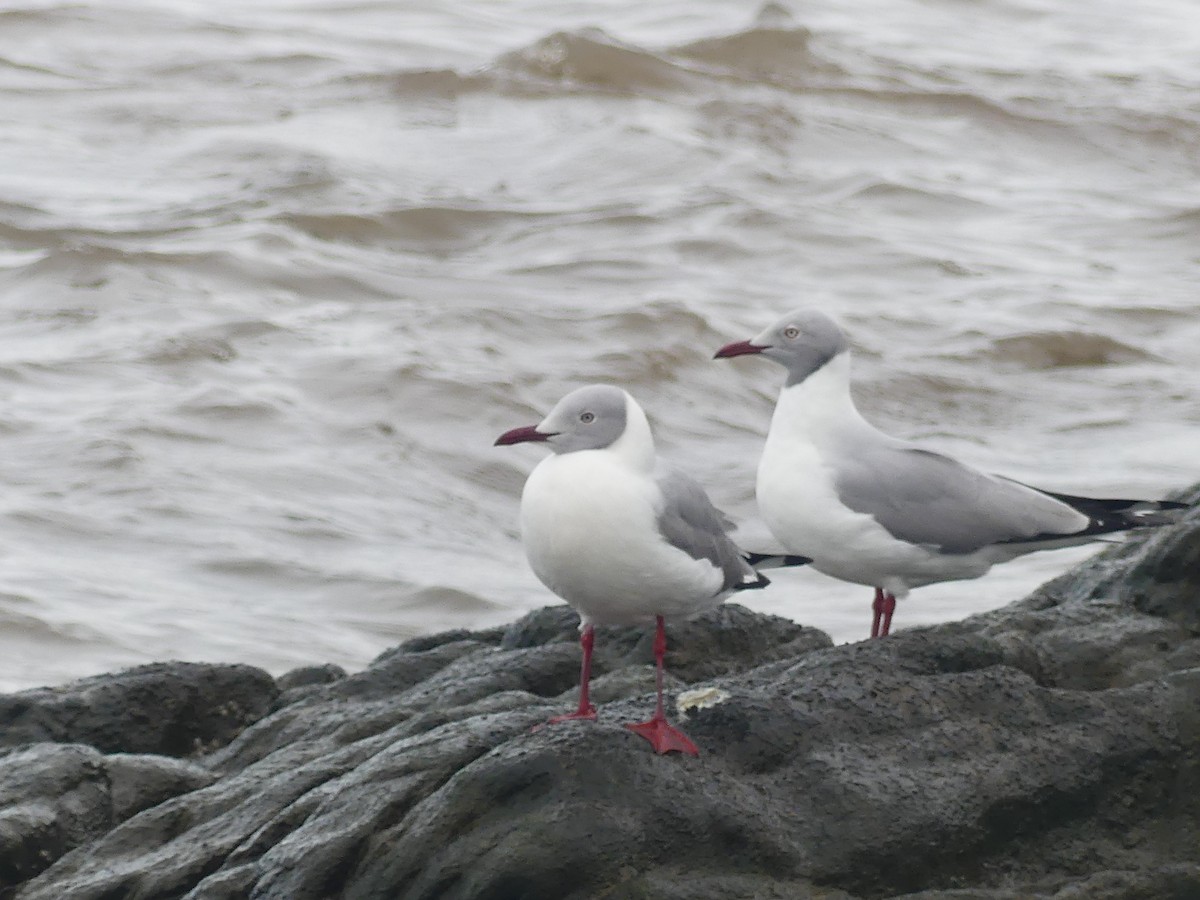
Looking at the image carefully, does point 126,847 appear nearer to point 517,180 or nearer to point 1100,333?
point 1100,333

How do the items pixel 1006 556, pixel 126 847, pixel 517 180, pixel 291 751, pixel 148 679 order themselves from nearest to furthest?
pixel 126 847 < pixel 291 751 < pixel 1006 556 < pixel 148 679 < pixel 517 180

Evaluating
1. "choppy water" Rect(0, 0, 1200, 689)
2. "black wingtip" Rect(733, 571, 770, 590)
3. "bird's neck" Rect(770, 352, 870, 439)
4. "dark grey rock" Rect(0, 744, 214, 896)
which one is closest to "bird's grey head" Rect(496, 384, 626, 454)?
"black wingtip" Rect(733, 571, 770, 590)

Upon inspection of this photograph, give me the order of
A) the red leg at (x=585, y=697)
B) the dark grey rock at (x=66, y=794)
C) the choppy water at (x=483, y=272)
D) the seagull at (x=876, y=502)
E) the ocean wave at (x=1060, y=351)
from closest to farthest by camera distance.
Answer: the red leg at (x=585, y=697) → the dark grey rock at (x=66, y=794) → the seagull at (x=876, y=502) → the choppy water at (x=483, y=272) → the ocean wave at (x=1060, y=351)

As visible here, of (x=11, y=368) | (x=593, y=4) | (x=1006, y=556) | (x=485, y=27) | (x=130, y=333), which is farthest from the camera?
(x=593, y=4)

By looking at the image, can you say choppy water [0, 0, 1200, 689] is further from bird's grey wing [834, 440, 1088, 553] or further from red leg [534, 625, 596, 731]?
red leg [534, 625, 596, 731]

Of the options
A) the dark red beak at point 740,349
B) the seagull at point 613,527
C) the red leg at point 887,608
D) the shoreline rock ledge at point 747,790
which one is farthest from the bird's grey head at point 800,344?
the seagull at point 613,527

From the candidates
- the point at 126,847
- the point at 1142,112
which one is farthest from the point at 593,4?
the point at 126,847

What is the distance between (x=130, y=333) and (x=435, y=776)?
35.8 feet

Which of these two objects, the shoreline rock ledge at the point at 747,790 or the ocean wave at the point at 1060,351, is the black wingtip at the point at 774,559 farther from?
the ocean wave at the point at 1060,351

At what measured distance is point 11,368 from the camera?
13.8m

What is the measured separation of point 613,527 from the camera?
4.50 m

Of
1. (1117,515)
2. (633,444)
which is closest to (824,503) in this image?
(1117,515)

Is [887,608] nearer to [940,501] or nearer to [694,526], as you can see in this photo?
[940,501]

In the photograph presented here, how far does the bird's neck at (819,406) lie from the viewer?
19.4 ft
